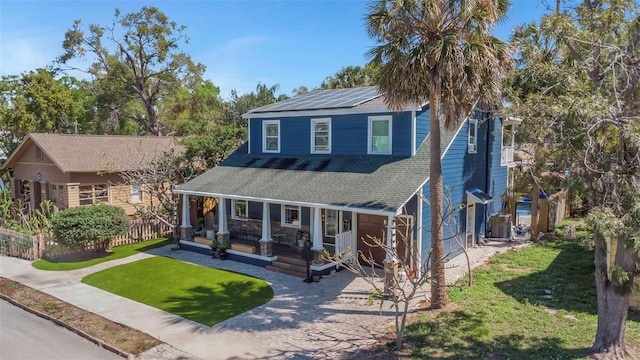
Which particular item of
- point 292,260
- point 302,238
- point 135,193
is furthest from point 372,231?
point 135,193

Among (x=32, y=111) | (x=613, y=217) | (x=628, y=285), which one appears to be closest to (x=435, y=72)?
(x=613, y=217)

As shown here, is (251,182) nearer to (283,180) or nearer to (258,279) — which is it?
(283,180)

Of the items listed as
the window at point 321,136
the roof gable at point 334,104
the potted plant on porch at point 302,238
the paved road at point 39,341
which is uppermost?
the roof gable at point 334,104

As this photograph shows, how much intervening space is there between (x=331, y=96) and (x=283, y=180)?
623 centimetres

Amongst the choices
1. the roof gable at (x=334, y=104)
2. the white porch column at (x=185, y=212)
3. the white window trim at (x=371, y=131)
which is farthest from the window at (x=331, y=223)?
the white porch column at (x=185, y=212)

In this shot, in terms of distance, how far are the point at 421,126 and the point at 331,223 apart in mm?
5475

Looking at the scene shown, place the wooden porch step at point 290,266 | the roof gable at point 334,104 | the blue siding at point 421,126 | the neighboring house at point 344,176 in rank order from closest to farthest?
the neighboring house at point 344,176 → the wooden porch step at point 290,266 → the blue siding at point 421,126 → the roof gable at point 334,104

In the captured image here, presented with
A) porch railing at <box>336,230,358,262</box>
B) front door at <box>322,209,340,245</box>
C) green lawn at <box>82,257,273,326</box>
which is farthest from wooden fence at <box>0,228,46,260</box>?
porch railing at <box>336,230,358,262</box>

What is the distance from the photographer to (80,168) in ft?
80.6

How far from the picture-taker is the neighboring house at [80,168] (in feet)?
81.5

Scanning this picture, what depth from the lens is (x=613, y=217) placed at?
8258mm

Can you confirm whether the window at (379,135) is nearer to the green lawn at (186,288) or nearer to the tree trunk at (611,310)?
the green lawn at (186,288)

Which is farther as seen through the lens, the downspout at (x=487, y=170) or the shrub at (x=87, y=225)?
the downspout at (x=487, y=170)

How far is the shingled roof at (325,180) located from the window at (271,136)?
1.30ft
